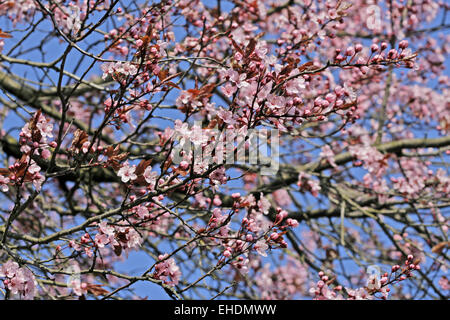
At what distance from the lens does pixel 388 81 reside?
4672 mm

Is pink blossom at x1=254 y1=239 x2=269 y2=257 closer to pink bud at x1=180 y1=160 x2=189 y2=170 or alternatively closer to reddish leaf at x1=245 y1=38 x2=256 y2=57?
pink bud at x1=180 y1=160 x2=189 y2=170


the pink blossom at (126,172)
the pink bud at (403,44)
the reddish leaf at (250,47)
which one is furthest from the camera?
the pink blossom at (126,172)

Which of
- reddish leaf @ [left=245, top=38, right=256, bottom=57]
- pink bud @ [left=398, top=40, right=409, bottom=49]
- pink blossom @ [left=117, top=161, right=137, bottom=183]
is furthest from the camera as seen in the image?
pink blossom @ [left=117, top=161, right=137, bottom=183]

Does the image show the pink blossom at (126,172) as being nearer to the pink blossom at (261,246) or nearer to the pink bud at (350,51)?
the pink blossom at (261,246)

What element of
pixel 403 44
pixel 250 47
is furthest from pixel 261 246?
pixel 403 44

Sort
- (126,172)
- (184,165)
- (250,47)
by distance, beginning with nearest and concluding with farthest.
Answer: (250,47), (184,165), (126,172)

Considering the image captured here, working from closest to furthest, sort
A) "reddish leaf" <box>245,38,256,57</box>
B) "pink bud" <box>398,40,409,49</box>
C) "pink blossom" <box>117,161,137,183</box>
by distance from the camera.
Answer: "reddish leaf" <box>245,38,256,57</box>
"pink bud" <box>398,40,409,49</box>
"pink blossom" <box>117,161,137,183</box>

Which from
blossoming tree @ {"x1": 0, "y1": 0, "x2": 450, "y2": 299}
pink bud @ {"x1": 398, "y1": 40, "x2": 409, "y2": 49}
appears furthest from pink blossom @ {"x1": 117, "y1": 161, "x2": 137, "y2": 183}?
pink bud @ {"x1": 398, "y1": 40, "x2": 409, "y2": 49}

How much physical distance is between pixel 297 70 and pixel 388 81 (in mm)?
3096

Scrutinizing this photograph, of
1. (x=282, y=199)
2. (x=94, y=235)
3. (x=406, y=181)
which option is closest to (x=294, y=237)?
(x=406, y=181)

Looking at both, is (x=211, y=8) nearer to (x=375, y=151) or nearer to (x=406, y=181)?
(x=375, y=151)

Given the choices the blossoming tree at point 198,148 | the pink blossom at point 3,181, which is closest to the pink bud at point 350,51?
the blossoming tree at point 198,148

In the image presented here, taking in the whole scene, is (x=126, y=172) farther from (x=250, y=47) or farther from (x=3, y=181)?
(x=250, y=47)

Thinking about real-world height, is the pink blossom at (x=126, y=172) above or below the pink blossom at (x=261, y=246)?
above
